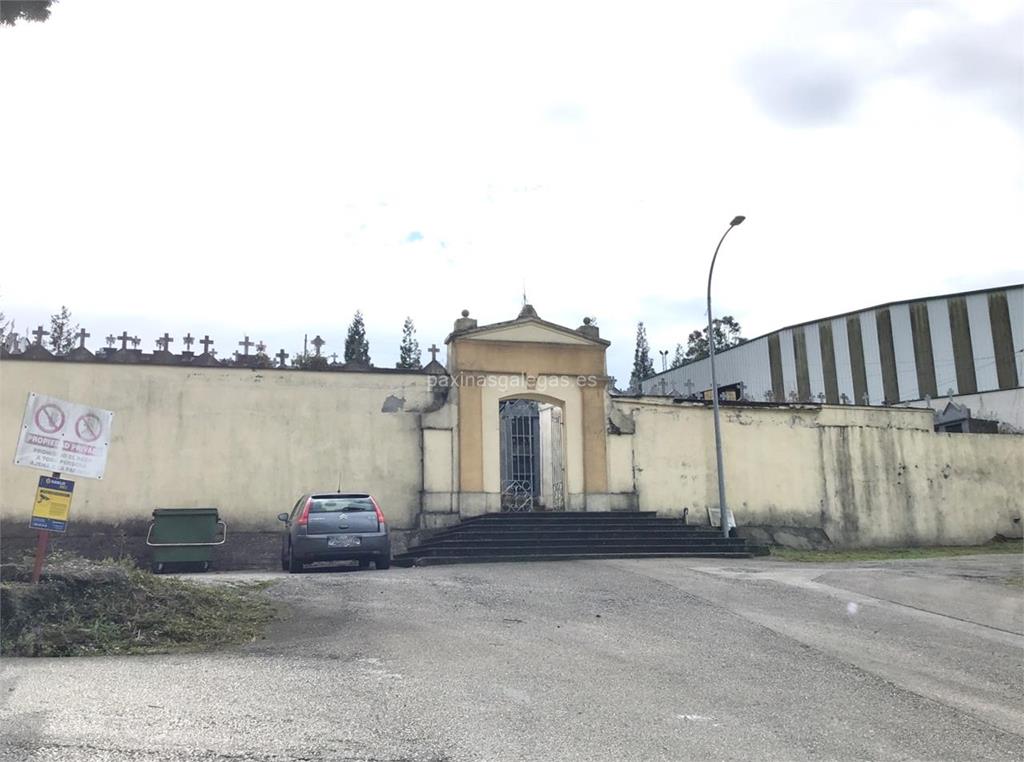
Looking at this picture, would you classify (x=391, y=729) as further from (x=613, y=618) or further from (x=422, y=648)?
(x=613, y=618)

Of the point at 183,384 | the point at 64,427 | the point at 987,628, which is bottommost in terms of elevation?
the point at 987,628

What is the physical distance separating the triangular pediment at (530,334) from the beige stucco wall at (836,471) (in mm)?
1940

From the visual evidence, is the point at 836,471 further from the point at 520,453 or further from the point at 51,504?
the point at 51,504

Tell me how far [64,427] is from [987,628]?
1075cm

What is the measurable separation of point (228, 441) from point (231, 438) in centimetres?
9

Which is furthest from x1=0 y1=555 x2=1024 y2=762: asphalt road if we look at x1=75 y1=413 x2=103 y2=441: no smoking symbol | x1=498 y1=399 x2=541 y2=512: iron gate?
x1=498 y1=399 x2=541 y2=512: iron gate

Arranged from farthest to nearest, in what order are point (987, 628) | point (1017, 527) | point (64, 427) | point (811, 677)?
point (1017, 527)
point (987, 628)
point (64, 427)
point (811, 677)

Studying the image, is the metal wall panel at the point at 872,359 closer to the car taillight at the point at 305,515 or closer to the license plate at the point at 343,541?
the license plate at the point at 343,541

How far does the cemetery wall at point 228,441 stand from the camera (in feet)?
59.2

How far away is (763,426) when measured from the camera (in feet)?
74.2

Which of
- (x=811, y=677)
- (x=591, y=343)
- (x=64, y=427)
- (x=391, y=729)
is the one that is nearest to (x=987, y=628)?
(x=811, y=677)

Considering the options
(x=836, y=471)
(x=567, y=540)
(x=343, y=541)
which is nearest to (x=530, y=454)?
(x=567, y=540)

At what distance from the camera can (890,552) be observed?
21844 mm

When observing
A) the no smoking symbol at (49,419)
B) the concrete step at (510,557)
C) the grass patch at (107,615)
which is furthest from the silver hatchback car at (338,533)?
the no smoking symbol at (49,419)
